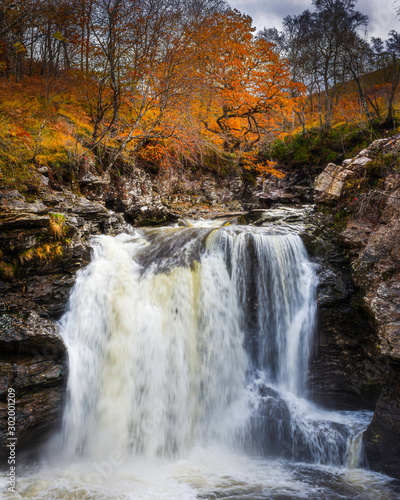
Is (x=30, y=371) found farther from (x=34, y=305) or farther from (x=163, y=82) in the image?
(x=163, y=82)

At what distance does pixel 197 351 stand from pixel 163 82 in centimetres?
821

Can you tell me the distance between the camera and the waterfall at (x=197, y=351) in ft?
16.8

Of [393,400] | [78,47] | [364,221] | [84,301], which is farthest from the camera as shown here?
[78,47]

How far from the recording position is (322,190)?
7766 mm

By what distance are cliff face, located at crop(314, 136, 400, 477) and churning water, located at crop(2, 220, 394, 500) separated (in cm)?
56

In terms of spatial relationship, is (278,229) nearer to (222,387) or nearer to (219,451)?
(222,387)

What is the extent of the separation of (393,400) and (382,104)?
47.4 feet

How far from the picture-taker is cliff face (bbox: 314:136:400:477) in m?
4.55

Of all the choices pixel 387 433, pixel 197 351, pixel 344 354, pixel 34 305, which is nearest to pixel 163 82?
pixel 34 305

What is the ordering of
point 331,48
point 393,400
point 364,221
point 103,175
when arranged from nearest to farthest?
point 393,400 < point 364,221 < point 103,175 < point 331,48

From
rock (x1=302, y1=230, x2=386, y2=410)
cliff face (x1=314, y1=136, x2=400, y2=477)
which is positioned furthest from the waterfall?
cliff face (x1=314, y1=136, x2=400, y2=477)

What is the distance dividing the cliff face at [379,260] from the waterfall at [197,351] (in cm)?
72

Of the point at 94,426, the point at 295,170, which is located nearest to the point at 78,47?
the point at 295,170

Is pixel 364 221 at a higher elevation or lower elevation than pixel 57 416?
higher
